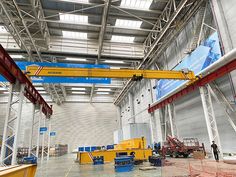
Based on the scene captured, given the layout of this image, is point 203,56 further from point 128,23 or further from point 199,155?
point 128,23

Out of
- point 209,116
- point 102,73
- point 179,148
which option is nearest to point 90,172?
point 102,73

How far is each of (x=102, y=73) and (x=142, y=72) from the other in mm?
2798

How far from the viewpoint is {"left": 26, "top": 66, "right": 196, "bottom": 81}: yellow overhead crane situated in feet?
37.5

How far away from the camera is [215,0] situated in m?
13.2

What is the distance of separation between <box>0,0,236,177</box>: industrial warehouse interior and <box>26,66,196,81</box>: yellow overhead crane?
0.06m

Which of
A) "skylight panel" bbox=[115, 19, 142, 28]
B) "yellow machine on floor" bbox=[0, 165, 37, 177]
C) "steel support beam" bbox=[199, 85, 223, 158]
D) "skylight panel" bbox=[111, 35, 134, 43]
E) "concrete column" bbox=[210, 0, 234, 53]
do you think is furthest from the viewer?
"skylight panel" bbox=[111, 35, 134, 43]

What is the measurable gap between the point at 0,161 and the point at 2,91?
26900mm

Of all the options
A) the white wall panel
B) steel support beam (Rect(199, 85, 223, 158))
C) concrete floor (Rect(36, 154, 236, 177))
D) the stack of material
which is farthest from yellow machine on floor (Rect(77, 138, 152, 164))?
the white wall panel

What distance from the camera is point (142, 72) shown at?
12.7 meters

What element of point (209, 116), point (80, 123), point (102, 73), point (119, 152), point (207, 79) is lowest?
point (119, 152)

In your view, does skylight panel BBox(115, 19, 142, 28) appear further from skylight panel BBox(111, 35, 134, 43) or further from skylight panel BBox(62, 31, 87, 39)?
skylight panel BBox(62, 31, 87, 39)

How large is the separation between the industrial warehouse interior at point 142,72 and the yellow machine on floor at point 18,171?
7 cm

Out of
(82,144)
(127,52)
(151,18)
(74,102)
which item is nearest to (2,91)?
(74,102)

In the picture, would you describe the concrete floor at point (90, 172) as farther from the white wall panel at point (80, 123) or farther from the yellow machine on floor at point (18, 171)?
the white wall panel at point (80, 123)
